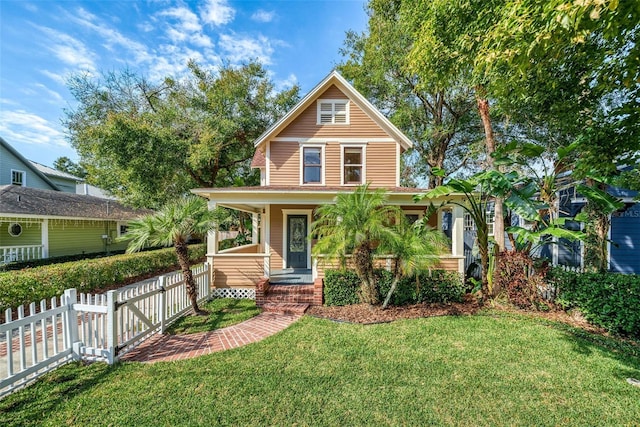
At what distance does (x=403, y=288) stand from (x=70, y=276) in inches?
412

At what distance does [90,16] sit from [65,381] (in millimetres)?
11956

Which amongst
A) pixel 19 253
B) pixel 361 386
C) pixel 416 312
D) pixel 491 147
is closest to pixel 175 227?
pixel 361 386

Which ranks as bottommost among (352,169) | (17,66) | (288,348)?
(288,348)

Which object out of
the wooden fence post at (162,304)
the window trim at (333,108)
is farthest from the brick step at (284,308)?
the window trim at (333,108)

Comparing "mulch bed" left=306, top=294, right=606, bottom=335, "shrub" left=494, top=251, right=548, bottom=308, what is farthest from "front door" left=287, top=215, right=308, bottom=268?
"shrub" left=494, top=251, right=548, bottom=308

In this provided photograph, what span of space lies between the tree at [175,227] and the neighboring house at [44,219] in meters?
9.54

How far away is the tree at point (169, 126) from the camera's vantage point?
1474 centimetres

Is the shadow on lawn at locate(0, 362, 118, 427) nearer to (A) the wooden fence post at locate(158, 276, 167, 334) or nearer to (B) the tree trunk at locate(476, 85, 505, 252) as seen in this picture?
(A) the wooden fence post at locate(158, 276, 167, 334)

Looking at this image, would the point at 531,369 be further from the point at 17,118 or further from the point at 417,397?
the point at 17,118

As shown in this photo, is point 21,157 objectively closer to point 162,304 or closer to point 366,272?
point 162,304

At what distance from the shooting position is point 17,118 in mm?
14219

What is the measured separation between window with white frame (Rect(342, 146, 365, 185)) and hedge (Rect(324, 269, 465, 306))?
186 inches

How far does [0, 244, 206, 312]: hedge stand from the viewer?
684 centimetres

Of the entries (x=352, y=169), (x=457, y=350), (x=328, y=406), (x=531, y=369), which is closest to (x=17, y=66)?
(x=352, y=169)
